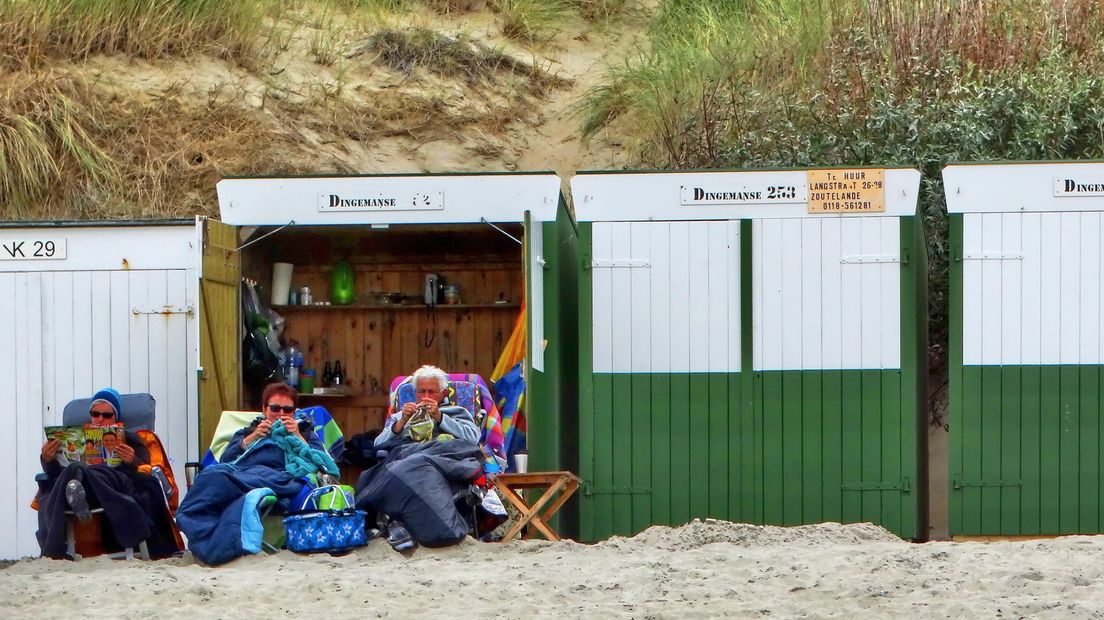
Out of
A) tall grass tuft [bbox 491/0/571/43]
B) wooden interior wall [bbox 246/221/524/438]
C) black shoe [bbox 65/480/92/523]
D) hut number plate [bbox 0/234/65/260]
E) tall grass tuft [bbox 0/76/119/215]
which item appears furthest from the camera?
tall grass tuft [bbox 491/0/571/43]

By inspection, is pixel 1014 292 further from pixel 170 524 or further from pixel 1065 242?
pixel 170 524

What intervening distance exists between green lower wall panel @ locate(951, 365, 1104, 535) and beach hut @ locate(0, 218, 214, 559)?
427 cm

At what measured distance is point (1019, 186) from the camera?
27.9 ft

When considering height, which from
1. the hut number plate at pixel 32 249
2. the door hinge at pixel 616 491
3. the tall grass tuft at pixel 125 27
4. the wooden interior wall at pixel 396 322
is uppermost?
A: the tall grass tuft at pixel 125 27

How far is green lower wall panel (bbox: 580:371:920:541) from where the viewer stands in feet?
28.6

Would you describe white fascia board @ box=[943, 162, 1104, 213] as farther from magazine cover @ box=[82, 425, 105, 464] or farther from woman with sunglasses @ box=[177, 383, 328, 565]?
magazine cover @ box=[82, 425, 105, 464]

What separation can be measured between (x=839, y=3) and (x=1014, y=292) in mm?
5914

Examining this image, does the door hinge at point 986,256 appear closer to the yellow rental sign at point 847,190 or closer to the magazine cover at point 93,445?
the yellow rental sign at point 847,190

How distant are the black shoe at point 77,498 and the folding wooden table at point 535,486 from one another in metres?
1.99

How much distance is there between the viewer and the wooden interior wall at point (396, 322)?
10.6 meters

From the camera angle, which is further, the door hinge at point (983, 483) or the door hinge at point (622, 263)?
the door hinge at point (622, 263)

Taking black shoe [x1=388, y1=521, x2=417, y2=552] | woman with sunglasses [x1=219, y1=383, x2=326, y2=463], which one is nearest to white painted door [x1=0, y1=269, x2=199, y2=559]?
woman with sunglasses [x1=219, y1=383, x2=326, y2=463]

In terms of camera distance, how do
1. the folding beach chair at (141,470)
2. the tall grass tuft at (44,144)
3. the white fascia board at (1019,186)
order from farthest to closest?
the tall grass tuft at (44,144), the white fascia board at (1019,186), the folding beach chair at (141,470)

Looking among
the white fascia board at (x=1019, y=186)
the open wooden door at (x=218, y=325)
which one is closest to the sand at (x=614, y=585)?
the open wooden door at (x=218, y=325)
